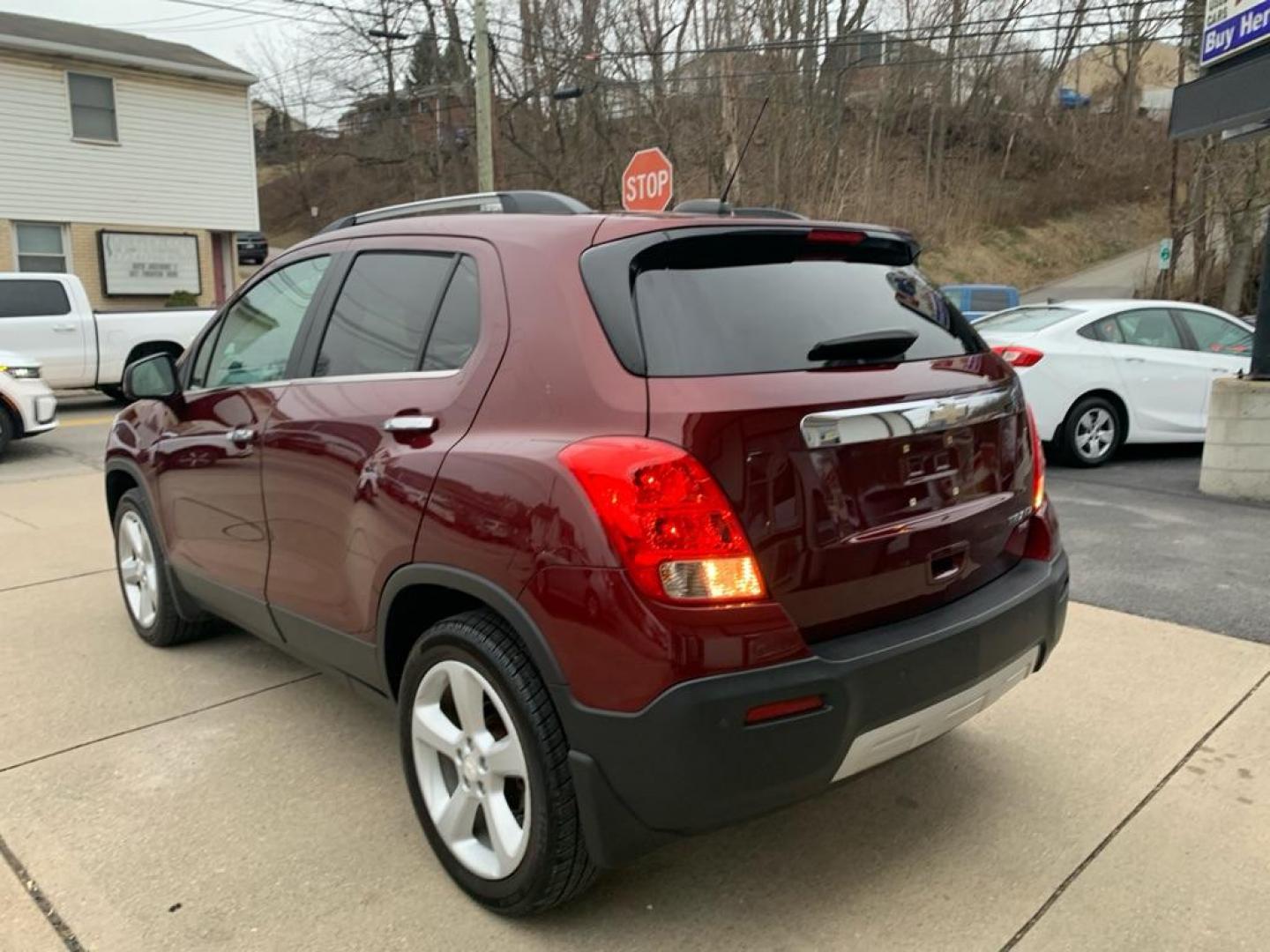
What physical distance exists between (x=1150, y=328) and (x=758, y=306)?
24.9 ft

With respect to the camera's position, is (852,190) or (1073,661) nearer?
(1073,661)

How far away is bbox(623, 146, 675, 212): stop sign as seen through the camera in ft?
34.2

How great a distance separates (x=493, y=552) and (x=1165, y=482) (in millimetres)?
7216

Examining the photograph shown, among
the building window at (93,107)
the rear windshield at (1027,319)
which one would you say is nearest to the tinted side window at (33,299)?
the building window at (93,107)

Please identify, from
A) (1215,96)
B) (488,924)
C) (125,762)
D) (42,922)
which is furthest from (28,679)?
(1215,96)

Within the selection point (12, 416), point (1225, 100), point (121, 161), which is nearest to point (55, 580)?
point (12, 416)

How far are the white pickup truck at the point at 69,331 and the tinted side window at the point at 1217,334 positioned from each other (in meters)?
11.7

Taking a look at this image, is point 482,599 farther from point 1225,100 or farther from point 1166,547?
point 1225,100

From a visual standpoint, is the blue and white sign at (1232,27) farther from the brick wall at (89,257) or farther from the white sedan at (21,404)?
the brick wall at (89,257)

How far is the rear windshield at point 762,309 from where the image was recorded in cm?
229

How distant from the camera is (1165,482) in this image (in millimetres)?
7930

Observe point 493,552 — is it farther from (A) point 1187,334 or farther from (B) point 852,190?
(B) point 852,190

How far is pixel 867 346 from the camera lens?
247 cm

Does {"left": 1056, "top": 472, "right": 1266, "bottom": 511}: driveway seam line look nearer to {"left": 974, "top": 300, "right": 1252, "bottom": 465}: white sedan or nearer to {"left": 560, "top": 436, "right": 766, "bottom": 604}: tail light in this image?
{"left": 974, "top": 300, "right": 1252, "bottom": 465}: white sedan
